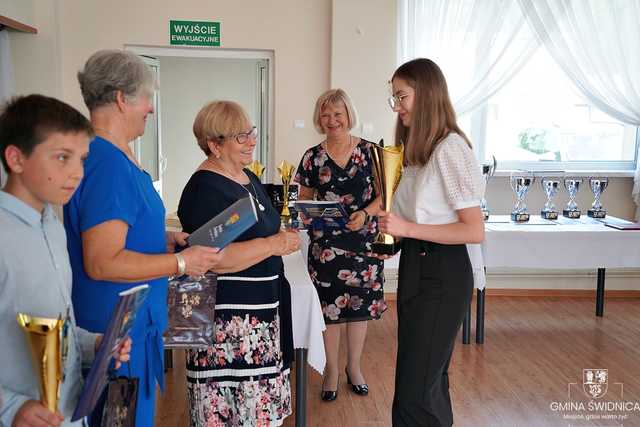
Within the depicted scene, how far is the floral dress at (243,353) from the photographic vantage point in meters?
2.13

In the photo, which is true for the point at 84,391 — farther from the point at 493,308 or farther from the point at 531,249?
the point at 493,308

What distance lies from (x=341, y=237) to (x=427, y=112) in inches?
52.6

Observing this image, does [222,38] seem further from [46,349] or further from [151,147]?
[46,349]

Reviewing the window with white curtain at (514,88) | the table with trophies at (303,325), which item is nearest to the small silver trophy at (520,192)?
the window with white curtain at (514,88)

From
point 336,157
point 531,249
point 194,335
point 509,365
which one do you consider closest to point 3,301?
point 194,335

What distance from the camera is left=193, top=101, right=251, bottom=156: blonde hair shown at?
2.09 meters

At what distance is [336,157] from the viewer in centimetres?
330

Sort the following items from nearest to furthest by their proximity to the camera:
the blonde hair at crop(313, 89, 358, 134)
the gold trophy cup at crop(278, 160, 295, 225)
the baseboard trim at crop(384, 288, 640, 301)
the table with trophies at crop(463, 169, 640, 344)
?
the gold trophy cup at crop(278, 160, 295, 225), the blonde hair at crop(313, 89, 358, 134), the table with trophies at crop(463, 169, 640, 344), the baseboard trim at crop(384, 288, 640, 301)

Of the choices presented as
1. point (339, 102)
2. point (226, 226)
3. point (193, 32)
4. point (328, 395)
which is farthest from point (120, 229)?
point (193, 32)

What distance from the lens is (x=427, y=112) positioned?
2043 millimetres

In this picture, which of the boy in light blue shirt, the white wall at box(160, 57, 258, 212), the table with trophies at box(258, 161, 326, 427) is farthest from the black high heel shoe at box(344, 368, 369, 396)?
the white wall at box(160, 57, 258, 212)

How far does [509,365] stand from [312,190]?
5.68ft

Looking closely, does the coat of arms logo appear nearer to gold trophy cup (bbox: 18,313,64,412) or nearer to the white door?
gold trophy cup (bbox: 18,313,64,412)

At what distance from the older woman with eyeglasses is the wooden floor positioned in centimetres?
95
